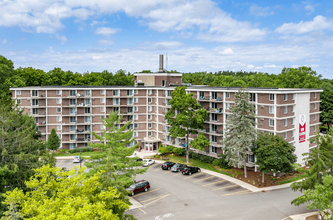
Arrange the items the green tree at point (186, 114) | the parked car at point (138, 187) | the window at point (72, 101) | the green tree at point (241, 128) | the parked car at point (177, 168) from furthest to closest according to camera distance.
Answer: the window at point (72, 101) → the green tree at point (186, 114) → the parked car at point (177, 168) → the green tree at point (241, 128) → the parked car at point (138, 187)

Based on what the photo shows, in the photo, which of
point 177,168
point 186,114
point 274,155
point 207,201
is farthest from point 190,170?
point 274,155

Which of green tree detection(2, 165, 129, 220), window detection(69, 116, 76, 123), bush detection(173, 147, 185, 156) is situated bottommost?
bush detection(173, 147, 185, 156)

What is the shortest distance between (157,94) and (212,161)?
24.0 metres

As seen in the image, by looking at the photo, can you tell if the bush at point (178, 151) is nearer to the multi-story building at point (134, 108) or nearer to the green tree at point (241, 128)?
the multi-story building at point (134, 108)

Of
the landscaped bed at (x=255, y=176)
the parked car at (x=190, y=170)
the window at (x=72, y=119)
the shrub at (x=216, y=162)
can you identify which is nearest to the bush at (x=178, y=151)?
the landscaped bed at (x=255, y=176)

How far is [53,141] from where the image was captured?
196 feet

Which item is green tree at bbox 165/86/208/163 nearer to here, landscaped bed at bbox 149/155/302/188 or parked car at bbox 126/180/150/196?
landscaped bed at bbox 149/155/302/188

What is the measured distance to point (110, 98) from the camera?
66.4m

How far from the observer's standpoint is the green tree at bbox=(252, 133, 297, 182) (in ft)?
130

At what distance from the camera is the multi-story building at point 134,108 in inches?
2084

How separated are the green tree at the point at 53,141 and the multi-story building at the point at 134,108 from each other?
4329 mm

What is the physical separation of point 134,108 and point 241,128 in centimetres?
3247

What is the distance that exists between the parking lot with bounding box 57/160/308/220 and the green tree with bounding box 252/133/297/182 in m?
3.56

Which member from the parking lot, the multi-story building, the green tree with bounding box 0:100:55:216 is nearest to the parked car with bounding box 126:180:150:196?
the parking lot
